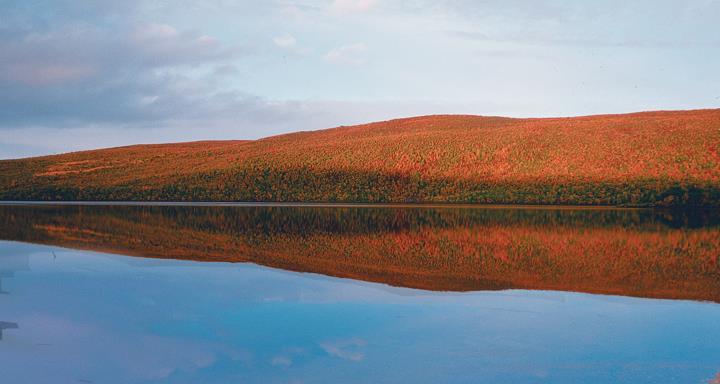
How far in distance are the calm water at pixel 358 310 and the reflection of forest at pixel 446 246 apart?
10 centimetres

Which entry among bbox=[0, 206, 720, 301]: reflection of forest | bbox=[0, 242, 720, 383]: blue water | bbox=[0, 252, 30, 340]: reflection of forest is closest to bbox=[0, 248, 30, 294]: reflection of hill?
bbox=[0, 252, 30, 340]: reflection of forest

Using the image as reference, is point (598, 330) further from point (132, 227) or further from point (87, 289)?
point (132, 227)

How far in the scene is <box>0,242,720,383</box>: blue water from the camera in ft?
22.8

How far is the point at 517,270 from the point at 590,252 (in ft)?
13.6

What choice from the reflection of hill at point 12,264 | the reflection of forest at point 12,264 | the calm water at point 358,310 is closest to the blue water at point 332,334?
the calm water at point 358,310

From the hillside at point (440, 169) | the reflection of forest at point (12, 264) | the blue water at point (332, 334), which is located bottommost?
the blue water at point (332, 334)

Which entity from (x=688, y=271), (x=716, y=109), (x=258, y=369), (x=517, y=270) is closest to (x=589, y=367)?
(x=258, y=369)

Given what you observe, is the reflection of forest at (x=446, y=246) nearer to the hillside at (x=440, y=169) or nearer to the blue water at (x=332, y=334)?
the blue water at (x=332, y=334)

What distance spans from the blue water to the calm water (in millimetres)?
32

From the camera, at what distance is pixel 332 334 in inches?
338

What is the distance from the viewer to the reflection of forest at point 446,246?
1305cm

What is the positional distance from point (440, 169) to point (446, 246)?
3899 cm

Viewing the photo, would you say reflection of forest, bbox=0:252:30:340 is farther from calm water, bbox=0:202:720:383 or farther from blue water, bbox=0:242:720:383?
blue water, bbox=0:242:720:383

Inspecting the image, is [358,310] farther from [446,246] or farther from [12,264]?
[12,264]
